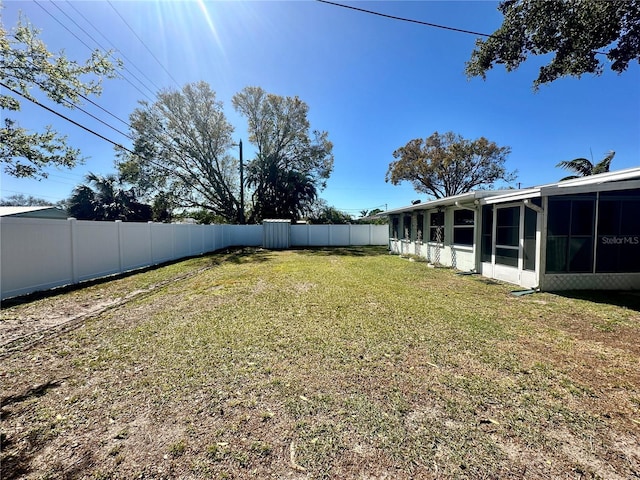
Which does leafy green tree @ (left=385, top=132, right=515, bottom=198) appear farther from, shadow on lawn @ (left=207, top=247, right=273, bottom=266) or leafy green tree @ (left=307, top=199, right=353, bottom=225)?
shadow on lawn @ (left=207, top=247, right=273, bottom=266)

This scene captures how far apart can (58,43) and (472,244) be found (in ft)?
44.3

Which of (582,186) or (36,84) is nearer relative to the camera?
(582,186)

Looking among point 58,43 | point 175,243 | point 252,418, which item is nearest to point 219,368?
point 252,418

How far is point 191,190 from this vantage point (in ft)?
73.1

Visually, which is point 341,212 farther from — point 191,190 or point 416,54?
point 416,54

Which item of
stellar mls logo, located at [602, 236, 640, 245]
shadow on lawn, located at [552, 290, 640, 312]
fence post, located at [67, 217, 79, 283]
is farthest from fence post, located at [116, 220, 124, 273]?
stellar mls logo, located at [602, 236, 640, 245]

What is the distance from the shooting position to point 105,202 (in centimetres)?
2000

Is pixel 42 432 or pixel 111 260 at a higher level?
pixel 111 260

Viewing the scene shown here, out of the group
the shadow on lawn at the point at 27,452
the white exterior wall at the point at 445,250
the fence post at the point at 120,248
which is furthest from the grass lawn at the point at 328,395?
the white exterior wall at the point at 445,250

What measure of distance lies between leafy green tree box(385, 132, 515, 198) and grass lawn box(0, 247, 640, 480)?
19478mm

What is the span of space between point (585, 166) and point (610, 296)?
1475 centimetres

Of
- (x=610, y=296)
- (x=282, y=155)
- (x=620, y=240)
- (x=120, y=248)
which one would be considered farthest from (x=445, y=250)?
(x=282, y=155)

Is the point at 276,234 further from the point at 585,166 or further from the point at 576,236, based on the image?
the point at 585,166

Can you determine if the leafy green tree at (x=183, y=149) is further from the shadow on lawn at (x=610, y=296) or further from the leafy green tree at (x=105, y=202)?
the shadow on lawn at (x=610, y=296)
